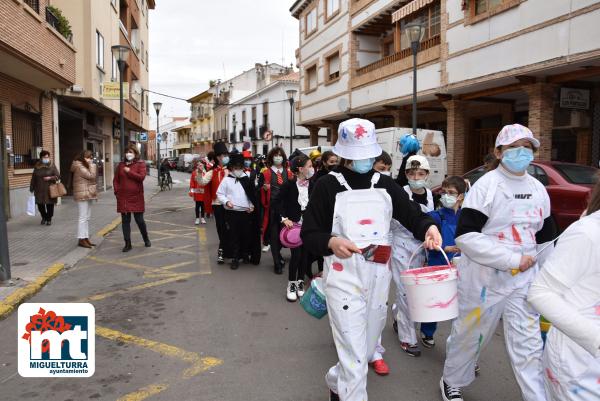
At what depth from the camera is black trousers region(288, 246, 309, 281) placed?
595cm

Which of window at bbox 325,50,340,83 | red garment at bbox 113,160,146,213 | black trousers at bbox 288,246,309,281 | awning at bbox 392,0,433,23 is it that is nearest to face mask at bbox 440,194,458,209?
black trousers at bbox 288,246,309,281

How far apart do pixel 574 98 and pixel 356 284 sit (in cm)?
1305

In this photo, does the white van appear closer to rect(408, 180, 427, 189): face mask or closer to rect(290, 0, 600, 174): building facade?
rect(290, 0, 600, 174): building facade

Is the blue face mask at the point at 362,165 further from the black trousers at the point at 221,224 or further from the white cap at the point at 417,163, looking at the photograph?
the black trousers at the point at 221,224

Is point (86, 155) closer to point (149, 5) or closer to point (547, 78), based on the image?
point (547, 78)

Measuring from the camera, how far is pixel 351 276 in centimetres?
287

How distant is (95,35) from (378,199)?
17.2 m

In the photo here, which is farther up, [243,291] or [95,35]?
[95,35]

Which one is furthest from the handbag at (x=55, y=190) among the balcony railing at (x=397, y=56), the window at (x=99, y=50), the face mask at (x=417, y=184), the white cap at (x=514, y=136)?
the balcony railing at (x=397, y=56)

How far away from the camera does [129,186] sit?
852 centimetres

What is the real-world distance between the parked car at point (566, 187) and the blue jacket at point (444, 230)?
4295mm

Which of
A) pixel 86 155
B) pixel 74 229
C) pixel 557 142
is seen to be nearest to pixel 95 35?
pixel 74 229

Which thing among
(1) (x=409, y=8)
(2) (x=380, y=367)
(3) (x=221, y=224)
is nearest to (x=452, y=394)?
(2) (x=380, y=367)

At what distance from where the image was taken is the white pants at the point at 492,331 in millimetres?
2824
